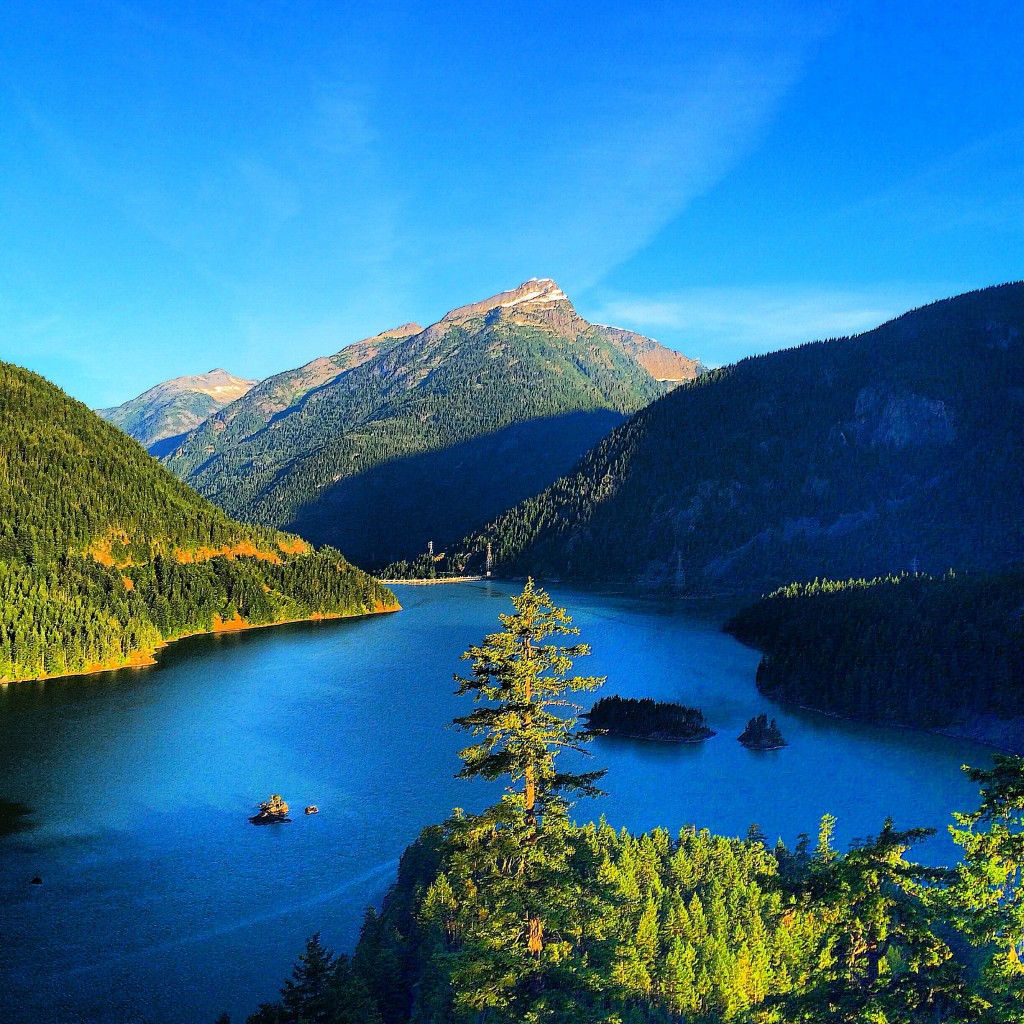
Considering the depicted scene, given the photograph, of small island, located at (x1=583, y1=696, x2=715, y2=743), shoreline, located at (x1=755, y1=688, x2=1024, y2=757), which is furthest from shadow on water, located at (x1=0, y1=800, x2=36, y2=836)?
shoreline, located at (x1=755, y1=688, x2=1024, y2=757)

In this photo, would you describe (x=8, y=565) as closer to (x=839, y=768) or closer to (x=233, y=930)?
(x=233, y=930)

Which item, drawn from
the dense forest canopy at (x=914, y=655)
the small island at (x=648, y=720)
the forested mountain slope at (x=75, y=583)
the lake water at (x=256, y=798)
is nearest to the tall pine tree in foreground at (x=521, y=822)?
the lake water at (x=256, y=798)

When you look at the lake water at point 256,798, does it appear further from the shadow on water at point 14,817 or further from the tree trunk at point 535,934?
A: the tree trunk at point 535,934

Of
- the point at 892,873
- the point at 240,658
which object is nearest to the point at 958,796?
the point at 892,873

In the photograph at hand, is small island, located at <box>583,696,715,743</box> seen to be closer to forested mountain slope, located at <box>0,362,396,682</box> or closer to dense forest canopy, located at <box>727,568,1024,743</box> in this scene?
dense forest canopy, located at <box>727,568,1024,743</box>

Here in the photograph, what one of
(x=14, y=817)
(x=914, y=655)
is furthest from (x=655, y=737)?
(x=14, y=817)
